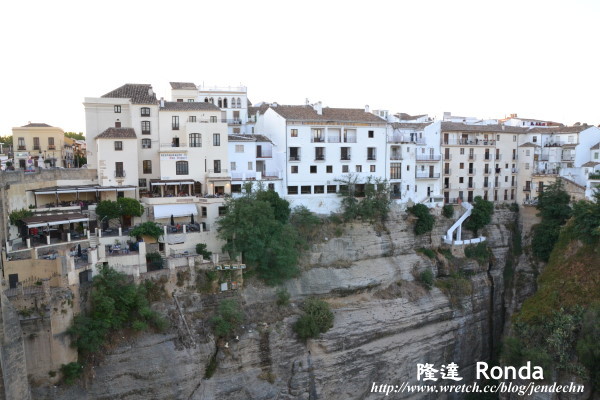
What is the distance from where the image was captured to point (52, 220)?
24641 mm

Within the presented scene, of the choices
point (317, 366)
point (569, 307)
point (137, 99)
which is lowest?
point (317, 366)

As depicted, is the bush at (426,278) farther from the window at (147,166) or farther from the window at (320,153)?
the window at (147,166)

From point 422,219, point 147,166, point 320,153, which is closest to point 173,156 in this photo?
point 147,166

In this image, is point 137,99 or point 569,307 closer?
point 569,307

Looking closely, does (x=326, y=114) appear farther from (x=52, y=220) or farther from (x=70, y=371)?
(x=70, y=371)

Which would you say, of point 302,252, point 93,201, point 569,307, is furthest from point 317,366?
point 93,201

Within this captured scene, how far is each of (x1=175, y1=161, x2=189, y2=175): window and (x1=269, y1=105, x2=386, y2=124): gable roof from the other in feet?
24.3

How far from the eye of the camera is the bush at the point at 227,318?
77.9ft

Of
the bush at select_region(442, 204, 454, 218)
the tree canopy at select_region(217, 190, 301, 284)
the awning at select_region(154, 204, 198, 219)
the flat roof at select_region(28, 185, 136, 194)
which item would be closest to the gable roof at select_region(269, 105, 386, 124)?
the bush at select_region(442, 204, 454, 218)

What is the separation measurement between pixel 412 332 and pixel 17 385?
21322mm

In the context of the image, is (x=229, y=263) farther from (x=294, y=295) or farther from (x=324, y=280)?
(x=324, y=280)

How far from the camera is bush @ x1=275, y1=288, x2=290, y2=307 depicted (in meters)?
26.6

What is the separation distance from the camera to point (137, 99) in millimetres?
32406

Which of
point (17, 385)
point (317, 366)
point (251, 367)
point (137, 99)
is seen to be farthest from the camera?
point (137, 99)
